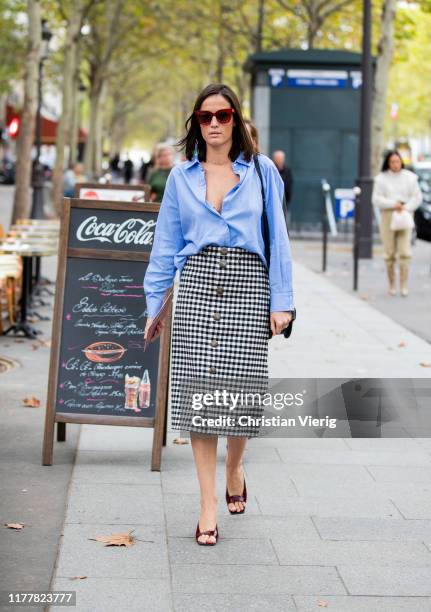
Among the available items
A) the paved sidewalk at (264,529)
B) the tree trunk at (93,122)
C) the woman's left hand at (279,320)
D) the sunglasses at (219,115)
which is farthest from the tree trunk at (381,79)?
the tree trunk at (93,122)

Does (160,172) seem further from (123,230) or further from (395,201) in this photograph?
(123,230)

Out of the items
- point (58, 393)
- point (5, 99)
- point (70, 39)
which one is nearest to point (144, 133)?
point (5, 99)

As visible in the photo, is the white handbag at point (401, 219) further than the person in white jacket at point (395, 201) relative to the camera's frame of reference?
No

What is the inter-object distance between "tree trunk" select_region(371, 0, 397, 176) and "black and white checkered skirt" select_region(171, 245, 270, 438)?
2159 centimetres

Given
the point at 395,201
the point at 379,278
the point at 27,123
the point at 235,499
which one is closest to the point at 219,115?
the point at 235,499

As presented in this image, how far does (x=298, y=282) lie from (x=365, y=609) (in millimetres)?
13784

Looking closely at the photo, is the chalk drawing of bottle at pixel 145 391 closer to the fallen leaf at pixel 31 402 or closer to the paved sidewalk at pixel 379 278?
the fallen leaf at pixel 31 402

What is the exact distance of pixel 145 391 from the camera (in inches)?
276

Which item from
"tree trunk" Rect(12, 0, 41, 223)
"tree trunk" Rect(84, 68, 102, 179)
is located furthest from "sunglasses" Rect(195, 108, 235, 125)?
"tree trunk" Rect(84, 68, 102, 179)

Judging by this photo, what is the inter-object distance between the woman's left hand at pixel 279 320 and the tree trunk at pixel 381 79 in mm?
21591

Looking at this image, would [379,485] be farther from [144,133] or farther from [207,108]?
[144,133]

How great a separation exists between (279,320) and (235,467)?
75 cm

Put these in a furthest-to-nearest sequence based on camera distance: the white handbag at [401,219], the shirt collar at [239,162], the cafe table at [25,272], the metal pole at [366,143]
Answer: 1. the metal pole at [366,143]
2. the white handbag at [401,219]
3. the cafe table at [25,272]
4. the shirt collar at [239,162]

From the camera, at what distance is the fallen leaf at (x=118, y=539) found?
5.39 meters
